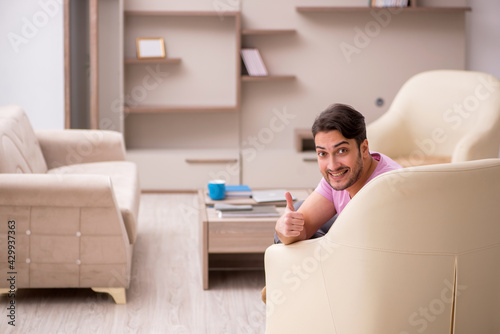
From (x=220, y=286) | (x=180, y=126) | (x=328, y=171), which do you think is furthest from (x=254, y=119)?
(x=328, y=171)

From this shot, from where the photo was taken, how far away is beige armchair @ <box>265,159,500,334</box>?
1660mm

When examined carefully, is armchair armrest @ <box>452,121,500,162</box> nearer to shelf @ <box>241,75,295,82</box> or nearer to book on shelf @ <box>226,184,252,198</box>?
book on shelf @ <box>226,184,252,198</box>

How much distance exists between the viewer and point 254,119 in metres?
5.90

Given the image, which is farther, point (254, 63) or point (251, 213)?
point (254, 63)

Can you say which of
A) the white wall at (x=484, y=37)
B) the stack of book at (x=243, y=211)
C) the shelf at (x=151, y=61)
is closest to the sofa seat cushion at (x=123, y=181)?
the stack of book at (x=243, y=211)

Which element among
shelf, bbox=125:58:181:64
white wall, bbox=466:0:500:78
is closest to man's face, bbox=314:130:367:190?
shelf, bbox=125:58:181:64

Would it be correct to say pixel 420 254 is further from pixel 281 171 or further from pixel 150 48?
pixel 150 48

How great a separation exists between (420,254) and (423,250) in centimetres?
1

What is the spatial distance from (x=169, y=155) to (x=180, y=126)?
0.45 meters

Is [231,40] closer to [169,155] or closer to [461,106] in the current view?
[169,155]

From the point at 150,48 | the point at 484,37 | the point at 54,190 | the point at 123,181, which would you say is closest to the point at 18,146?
the point at 123,181

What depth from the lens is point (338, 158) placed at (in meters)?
1.95

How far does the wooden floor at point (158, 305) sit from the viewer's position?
269 cm

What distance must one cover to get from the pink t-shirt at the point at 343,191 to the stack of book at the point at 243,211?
1.10 m
